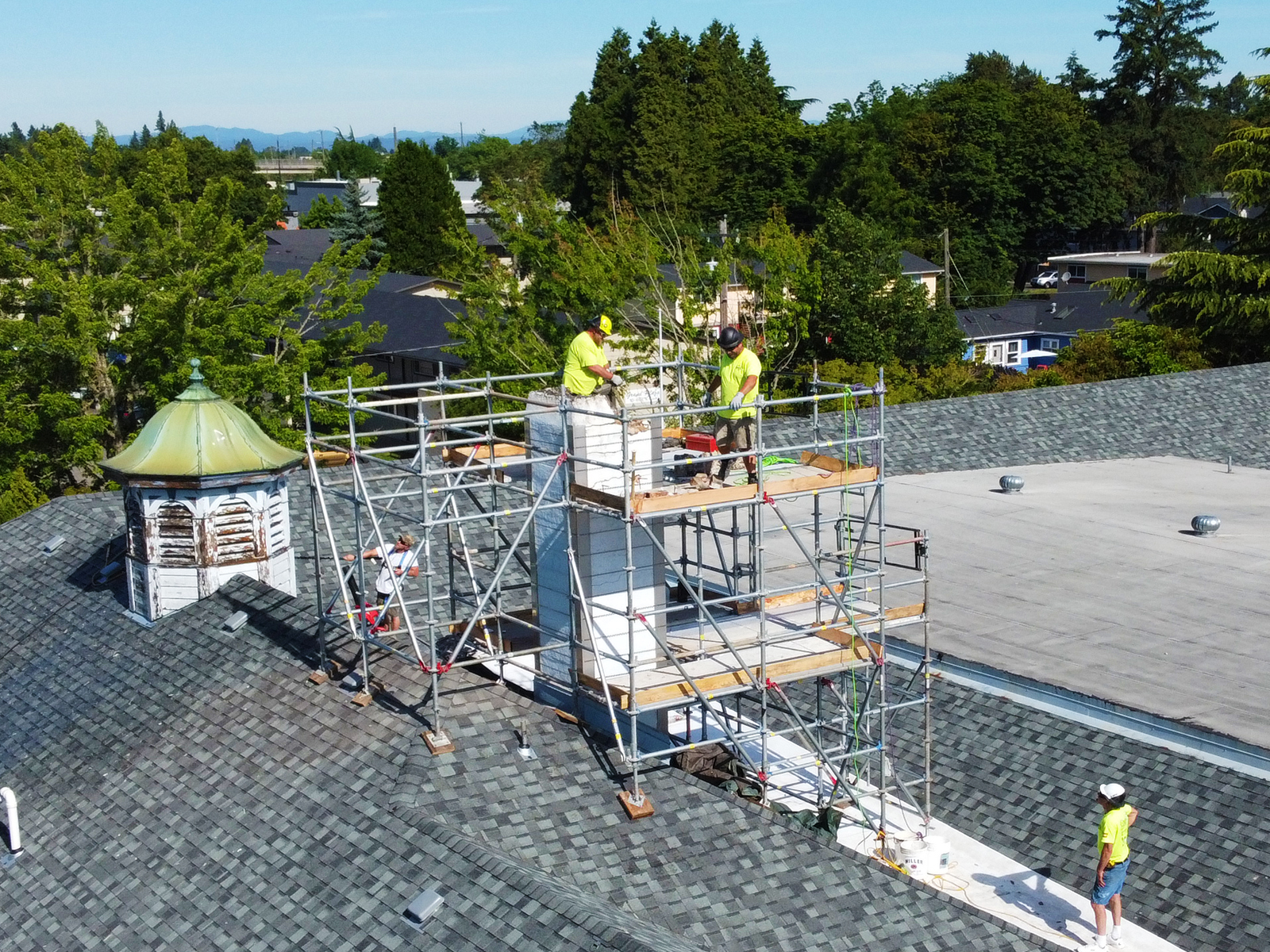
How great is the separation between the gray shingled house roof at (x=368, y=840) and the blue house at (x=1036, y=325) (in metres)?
67.8

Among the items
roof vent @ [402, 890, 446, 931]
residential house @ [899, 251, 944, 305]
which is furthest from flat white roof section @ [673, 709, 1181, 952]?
residential house @ [899, 251, 944, 305]

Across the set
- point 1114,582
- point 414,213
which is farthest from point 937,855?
point 414,213

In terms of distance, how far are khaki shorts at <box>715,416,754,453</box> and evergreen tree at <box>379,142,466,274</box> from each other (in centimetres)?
8323

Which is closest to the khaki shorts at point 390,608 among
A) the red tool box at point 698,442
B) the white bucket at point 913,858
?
the red tool box at point 698,442

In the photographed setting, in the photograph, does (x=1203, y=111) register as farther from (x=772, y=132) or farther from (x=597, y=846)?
(x=597, y=846)

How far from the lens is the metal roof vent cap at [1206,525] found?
2458 centimetres

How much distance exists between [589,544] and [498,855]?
12.5 ft

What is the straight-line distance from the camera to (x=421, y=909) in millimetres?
11477

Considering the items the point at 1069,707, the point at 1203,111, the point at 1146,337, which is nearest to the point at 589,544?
the point at 1069,707

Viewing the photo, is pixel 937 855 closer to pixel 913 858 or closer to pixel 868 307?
pixel 913 858

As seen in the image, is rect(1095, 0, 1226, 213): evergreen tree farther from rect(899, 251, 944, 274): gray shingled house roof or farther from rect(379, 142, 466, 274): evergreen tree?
rect(379, 142, 466, 274): evergreen tree

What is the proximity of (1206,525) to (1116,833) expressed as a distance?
13.3 metres

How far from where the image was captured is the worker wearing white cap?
12.8 meters

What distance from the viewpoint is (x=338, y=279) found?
1708 inches
